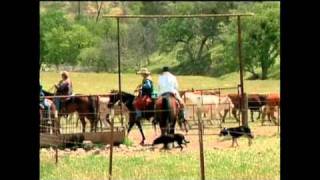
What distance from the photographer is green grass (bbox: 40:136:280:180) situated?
420 inches

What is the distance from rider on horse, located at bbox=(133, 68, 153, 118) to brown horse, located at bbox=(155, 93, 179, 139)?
1.96ft

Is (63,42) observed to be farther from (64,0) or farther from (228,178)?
(64,0)

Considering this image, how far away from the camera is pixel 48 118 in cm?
1658

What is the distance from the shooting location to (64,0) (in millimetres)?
101938

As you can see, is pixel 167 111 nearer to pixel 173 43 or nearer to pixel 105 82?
pixel 105 82

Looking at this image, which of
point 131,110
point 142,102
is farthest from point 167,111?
point 131,110

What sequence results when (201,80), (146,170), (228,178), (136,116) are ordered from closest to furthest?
(228,178) → (146,170) → (136,116) → (201,80)

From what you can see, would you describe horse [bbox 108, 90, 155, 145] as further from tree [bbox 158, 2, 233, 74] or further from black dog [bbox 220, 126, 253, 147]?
tree [bbox 158, 2, 233, 74]

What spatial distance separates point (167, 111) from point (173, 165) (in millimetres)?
4984

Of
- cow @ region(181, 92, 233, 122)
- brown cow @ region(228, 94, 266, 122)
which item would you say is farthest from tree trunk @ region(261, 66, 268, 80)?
cow @ region(181, 92, 233, 122)

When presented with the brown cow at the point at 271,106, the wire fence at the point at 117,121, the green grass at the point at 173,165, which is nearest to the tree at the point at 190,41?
the wire fence at the point at 117,121

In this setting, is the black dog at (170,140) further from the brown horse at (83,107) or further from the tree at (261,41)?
the tree at (261,41)
